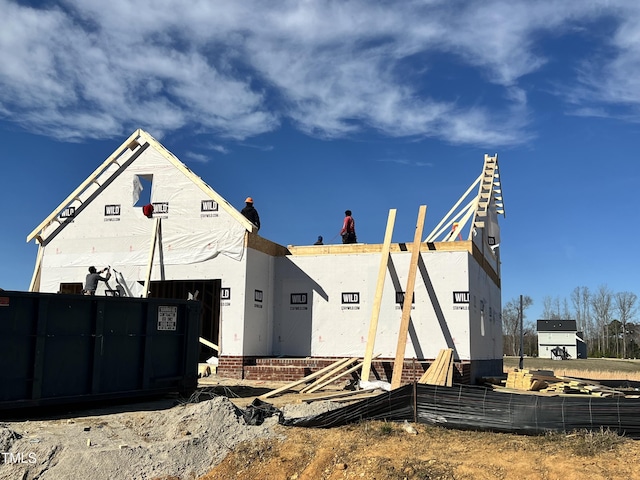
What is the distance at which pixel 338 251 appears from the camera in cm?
1716

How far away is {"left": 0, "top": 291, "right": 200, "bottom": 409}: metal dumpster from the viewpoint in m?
9.00

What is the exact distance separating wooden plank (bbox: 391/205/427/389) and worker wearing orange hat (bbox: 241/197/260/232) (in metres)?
4.87

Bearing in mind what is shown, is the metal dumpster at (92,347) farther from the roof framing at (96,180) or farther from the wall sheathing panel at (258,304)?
the roof framing at (96,180)

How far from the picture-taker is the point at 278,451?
7.93 metres

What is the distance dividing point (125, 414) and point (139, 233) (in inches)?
350

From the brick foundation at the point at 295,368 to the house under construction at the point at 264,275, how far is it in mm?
30

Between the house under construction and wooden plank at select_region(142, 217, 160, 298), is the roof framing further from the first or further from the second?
wooden plank at select_region(142, 217, 160, 298)

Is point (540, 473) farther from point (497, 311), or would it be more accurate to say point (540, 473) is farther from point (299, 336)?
point (497, 311)

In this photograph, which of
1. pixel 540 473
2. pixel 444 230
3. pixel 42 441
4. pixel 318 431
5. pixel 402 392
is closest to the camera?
pixel 540 473

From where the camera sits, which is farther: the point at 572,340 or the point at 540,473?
the point at 572,340

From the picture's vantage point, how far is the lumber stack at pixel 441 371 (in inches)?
541

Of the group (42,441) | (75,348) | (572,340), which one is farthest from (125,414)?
(572,340)

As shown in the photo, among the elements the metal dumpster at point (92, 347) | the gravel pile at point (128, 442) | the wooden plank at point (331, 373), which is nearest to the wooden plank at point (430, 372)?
the wooden plank at point (331, 373)

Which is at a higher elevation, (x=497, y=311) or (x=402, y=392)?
(x=497, y=311)
